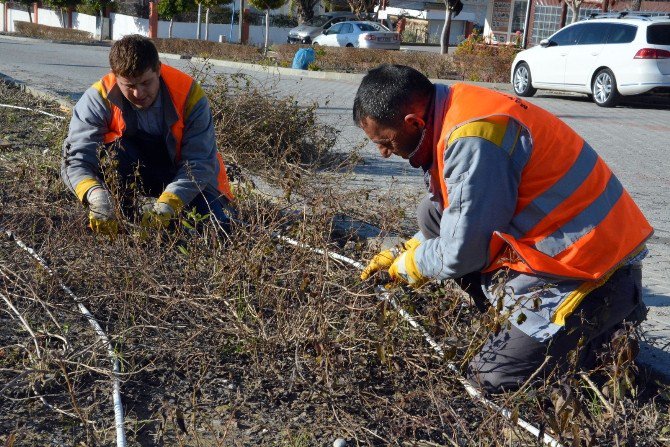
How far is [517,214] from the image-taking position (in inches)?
127

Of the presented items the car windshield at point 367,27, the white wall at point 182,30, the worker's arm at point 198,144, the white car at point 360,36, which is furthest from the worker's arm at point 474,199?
the white wall at point 182,30

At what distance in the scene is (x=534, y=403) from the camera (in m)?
3.19

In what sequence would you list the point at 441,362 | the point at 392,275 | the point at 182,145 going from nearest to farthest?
the point at 441,362
the point at 392,275
the point at 182,145

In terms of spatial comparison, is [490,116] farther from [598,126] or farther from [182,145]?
[598,126]

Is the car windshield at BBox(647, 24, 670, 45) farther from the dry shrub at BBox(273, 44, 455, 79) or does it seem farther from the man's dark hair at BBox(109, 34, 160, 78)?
the man's dark hair at BBox(109, 34, 160, 78)

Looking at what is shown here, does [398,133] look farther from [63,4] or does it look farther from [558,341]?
[63,4]

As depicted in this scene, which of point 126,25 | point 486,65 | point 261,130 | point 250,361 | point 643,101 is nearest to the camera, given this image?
point 250,361

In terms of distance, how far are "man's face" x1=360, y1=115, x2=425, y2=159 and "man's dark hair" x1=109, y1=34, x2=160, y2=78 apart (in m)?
1.61

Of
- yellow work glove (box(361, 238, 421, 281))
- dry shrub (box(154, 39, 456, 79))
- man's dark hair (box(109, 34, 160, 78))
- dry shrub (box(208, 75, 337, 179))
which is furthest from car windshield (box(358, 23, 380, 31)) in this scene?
yellow work glove (box(361, 238, 421, 281))

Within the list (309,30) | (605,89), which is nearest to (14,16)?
(309,30)

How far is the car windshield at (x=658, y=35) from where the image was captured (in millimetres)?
13945

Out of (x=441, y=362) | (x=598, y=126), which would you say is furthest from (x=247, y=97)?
(x=598, y=126)

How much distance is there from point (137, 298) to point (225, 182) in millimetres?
1332

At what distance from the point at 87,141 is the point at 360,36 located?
28.3 meters
